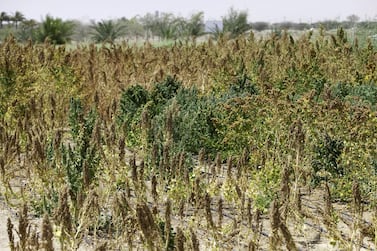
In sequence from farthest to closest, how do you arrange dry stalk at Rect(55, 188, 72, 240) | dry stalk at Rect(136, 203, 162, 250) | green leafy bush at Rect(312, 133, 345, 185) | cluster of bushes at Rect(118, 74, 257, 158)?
cluster of bushes at Rect(118, 74, 257, 158) → green leafy bush at Rect(312, 133, 345, 185) → dry stalk at Rect(55, 188, 72, 240) → dry stalk at Rect(136, 203, 162, 250)

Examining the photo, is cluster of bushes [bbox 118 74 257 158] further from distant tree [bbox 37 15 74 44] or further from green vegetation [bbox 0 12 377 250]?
distant tree [bbox 37 15 74 44]

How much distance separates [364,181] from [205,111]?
1971 mm

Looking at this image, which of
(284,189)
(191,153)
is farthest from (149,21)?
(284,189)

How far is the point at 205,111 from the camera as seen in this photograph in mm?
5828

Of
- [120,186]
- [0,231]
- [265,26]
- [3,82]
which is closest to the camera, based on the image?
[0,231]

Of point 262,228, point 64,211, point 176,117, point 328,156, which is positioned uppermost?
point 64,211

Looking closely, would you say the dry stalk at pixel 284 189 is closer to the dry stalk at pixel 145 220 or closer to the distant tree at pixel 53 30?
the dry stalk at pixel 145 220

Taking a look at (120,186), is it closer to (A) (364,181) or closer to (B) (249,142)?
(B) (249,142)

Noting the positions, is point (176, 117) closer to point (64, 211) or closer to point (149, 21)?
point (64, 211)

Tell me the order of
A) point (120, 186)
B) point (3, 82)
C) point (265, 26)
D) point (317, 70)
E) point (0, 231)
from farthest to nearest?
point (265, 26) → point (317, 70) → point (3, 82) → point (120, 186) → point (0, 231)

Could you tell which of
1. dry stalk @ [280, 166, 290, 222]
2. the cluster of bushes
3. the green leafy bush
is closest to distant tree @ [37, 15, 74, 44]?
the cluster of bushes

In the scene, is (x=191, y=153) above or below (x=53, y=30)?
below

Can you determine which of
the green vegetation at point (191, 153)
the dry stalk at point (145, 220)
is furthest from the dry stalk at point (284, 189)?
the dry stalk at point (145, 220)

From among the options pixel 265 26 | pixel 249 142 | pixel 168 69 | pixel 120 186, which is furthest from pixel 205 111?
pixel 265 26
